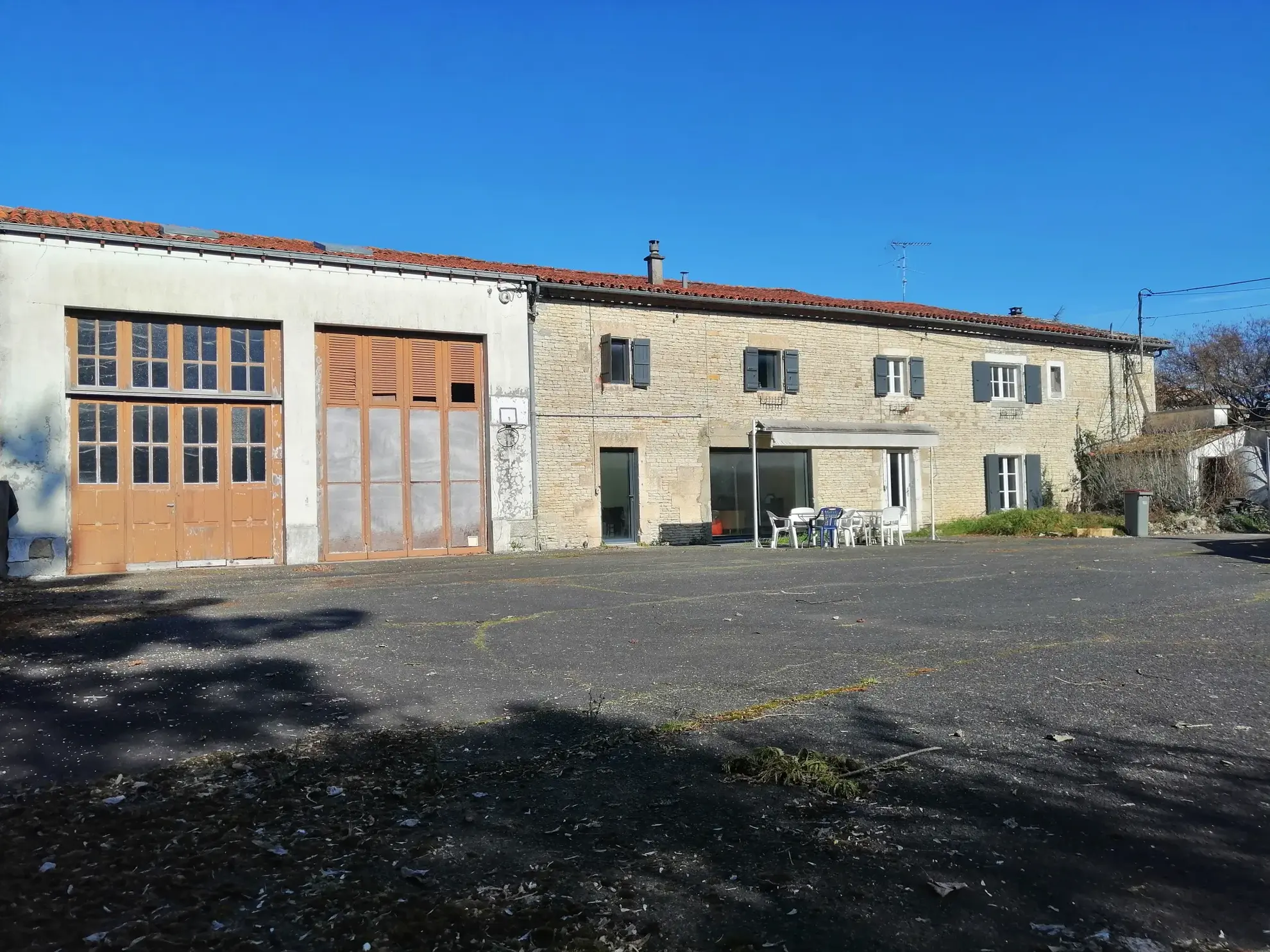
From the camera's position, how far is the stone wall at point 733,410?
1903 cm

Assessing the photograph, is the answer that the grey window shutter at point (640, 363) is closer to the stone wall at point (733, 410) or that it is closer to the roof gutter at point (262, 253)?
the stone wall at point (733, 410)

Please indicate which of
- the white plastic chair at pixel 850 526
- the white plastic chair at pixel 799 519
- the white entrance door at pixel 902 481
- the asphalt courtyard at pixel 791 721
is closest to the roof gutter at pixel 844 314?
the white entrance door at pixel 902 481

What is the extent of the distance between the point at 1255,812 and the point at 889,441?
18.6m

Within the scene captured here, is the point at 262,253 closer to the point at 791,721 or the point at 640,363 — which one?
the point at 640,363

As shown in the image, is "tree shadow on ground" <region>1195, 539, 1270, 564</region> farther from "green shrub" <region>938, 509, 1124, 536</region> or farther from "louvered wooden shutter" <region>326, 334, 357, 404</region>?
"louvered wooden shutter" <region>326, 334, 357, 404</region>

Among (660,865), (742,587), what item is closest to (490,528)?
(742,587)

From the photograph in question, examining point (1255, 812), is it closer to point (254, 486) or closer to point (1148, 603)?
point (1148, 603)

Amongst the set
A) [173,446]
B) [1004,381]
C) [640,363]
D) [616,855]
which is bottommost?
[616,855]

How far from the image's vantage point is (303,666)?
5957 mm

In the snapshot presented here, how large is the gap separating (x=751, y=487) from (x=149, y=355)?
12.2 m

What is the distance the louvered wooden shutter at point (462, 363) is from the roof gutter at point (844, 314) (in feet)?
6.21

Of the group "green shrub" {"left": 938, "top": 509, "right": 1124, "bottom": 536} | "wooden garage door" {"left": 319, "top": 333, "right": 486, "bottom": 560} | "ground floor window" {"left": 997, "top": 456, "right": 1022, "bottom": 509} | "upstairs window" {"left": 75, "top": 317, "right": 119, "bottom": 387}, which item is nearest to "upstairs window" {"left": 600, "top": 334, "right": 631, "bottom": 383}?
"wooden garage door" {"left": 319, "top": 333, "right": 486, "bottom": 560}

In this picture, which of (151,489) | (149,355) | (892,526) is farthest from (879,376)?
(151,489)

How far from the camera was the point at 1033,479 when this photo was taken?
25.7 metres
